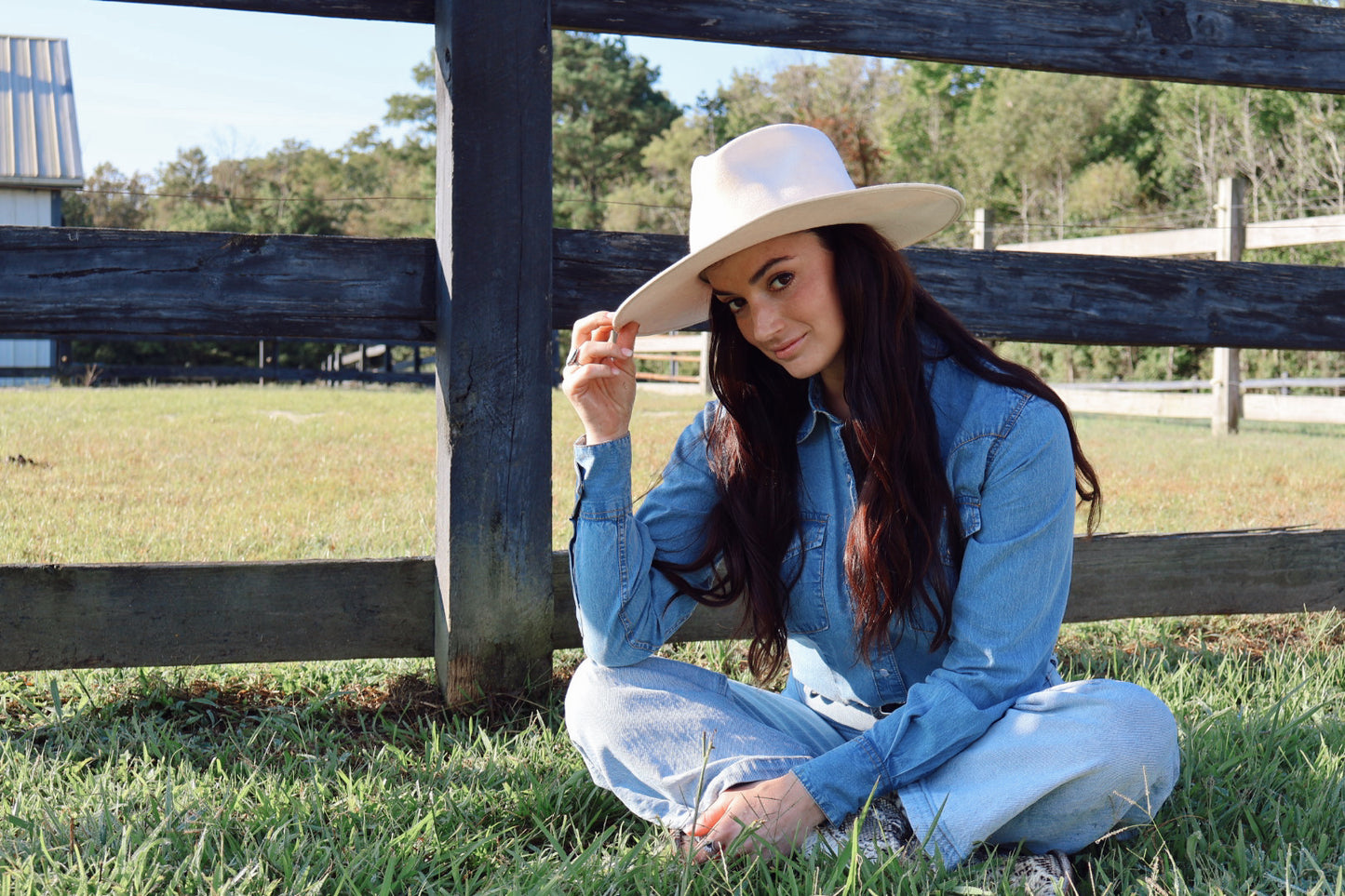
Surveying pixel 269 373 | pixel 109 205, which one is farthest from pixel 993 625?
pixel 109 205

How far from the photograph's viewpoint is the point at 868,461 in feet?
6.27

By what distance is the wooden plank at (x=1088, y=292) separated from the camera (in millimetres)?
2588

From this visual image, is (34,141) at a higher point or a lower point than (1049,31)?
higher

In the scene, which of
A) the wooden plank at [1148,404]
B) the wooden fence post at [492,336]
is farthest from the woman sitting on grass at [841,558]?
the wooden plank at [1148,404]

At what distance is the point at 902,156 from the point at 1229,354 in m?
21.8

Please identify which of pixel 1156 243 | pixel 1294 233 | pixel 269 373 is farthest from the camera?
pixel 269 373

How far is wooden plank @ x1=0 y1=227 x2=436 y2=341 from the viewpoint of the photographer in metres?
2.29

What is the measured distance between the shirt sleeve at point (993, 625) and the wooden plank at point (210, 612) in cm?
116

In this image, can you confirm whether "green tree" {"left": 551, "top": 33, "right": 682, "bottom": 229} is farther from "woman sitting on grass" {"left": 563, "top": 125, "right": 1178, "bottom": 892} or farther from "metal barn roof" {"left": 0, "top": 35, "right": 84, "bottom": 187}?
"woman sitting on grass" {"left": 563, "top": 125, "right": 1178, "bottom": 892}

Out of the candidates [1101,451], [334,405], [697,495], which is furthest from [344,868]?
[334,405]

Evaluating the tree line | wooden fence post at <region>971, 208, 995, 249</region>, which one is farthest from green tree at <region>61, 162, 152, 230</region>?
wooden fence post at <region>971, 208, 995, 249</region>

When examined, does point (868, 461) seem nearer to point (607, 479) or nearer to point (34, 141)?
point (607, 479)

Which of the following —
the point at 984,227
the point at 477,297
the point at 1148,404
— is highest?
the point at 984,227

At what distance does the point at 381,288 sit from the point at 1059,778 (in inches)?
65.6
